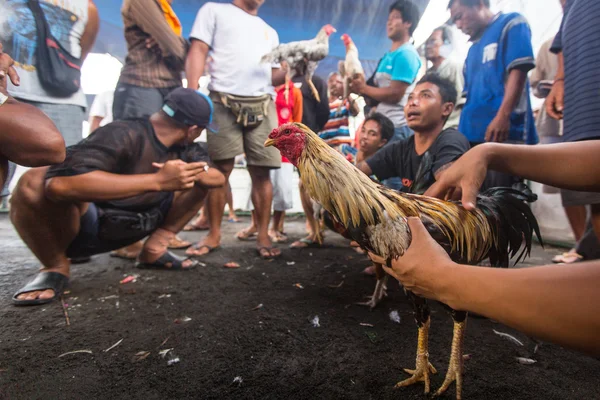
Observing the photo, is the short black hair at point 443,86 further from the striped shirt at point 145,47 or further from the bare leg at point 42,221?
the bare leg at point 42,221

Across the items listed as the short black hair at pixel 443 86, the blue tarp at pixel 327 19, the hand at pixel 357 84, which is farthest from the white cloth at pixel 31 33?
the blue tarp at pixel 327 19

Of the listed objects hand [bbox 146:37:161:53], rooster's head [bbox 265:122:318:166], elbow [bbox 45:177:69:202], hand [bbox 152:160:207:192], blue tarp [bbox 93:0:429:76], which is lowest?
elbow [bbox 45:177:69:202]

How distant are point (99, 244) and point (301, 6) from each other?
11.9 ft

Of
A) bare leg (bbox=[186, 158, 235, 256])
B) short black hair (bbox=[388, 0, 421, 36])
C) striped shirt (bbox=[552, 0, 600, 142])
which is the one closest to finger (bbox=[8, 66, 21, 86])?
bare leg (bbox=[186, 158, 235, 256])

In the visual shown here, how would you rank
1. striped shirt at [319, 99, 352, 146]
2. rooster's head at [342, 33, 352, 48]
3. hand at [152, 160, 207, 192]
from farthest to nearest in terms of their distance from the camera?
striped shirt at [319, 99, 352, 146] → rooster's head at [342, 33, 352, 48] → hand at [152, 160, 207, 192]

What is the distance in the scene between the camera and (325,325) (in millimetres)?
1669

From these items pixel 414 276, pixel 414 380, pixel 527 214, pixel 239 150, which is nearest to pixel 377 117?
pixel 239 150

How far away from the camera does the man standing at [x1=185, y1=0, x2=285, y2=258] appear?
9.53 feet

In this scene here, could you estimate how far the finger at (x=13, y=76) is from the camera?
1.06 metres

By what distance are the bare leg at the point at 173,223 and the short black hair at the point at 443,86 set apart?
192 centimetres

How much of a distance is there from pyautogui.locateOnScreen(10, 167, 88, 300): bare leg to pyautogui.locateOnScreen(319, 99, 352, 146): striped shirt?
2860 millimetres

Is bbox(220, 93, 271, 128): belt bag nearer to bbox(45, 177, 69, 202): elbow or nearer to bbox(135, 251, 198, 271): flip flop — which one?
bbox(135, 251, 198, 271): flip flop

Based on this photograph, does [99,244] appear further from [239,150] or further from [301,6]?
[301,6]

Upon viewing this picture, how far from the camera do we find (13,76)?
3.53ft
